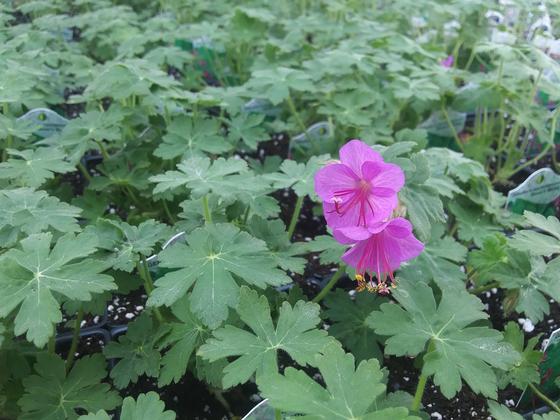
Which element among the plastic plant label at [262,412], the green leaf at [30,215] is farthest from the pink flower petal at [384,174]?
the green leaf at [30,215]

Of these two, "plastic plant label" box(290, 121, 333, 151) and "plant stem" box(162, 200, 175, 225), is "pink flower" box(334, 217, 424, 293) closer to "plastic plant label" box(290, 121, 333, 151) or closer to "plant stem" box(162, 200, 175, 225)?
"plant stem" box(162, 200, 175, 225)

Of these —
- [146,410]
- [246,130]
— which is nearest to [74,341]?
[146,410]

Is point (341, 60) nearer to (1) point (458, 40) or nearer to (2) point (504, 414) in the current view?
(1) point (458, 40)

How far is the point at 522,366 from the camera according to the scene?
144cm

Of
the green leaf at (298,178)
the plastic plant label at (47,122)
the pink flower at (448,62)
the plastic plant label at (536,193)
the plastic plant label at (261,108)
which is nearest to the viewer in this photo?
the green leaf at (298,178)

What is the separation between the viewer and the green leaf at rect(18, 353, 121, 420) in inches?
50.8

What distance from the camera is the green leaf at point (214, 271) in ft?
4.04

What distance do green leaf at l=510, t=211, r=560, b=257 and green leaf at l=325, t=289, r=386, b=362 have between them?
442mm

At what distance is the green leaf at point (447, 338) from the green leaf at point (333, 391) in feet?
0.67

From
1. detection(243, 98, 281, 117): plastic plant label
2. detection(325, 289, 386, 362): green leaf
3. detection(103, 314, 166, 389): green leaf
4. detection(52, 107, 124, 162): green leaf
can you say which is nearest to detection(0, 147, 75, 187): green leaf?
detection(52, 107, 124, 162): green leaf

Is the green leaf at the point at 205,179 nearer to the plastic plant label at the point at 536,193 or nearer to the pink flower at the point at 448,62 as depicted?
the plastic plant label at the point at 536,193

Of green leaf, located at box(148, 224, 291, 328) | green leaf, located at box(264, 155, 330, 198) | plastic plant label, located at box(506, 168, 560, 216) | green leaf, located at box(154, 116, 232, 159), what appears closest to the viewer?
green leaf, located at box(148, 224, 291, 328)

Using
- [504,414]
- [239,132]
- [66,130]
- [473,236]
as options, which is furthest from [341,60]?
[504,414]

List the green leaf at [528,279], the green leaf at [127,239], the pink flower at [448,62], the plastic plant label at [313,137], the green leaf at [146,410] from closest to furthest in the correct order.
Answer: the green leaf at [146,410]
the green leaf at [127,239]
the green leaf at [528,279]
the plastic plant label at [313,137]
the pink flower at [448,62]
